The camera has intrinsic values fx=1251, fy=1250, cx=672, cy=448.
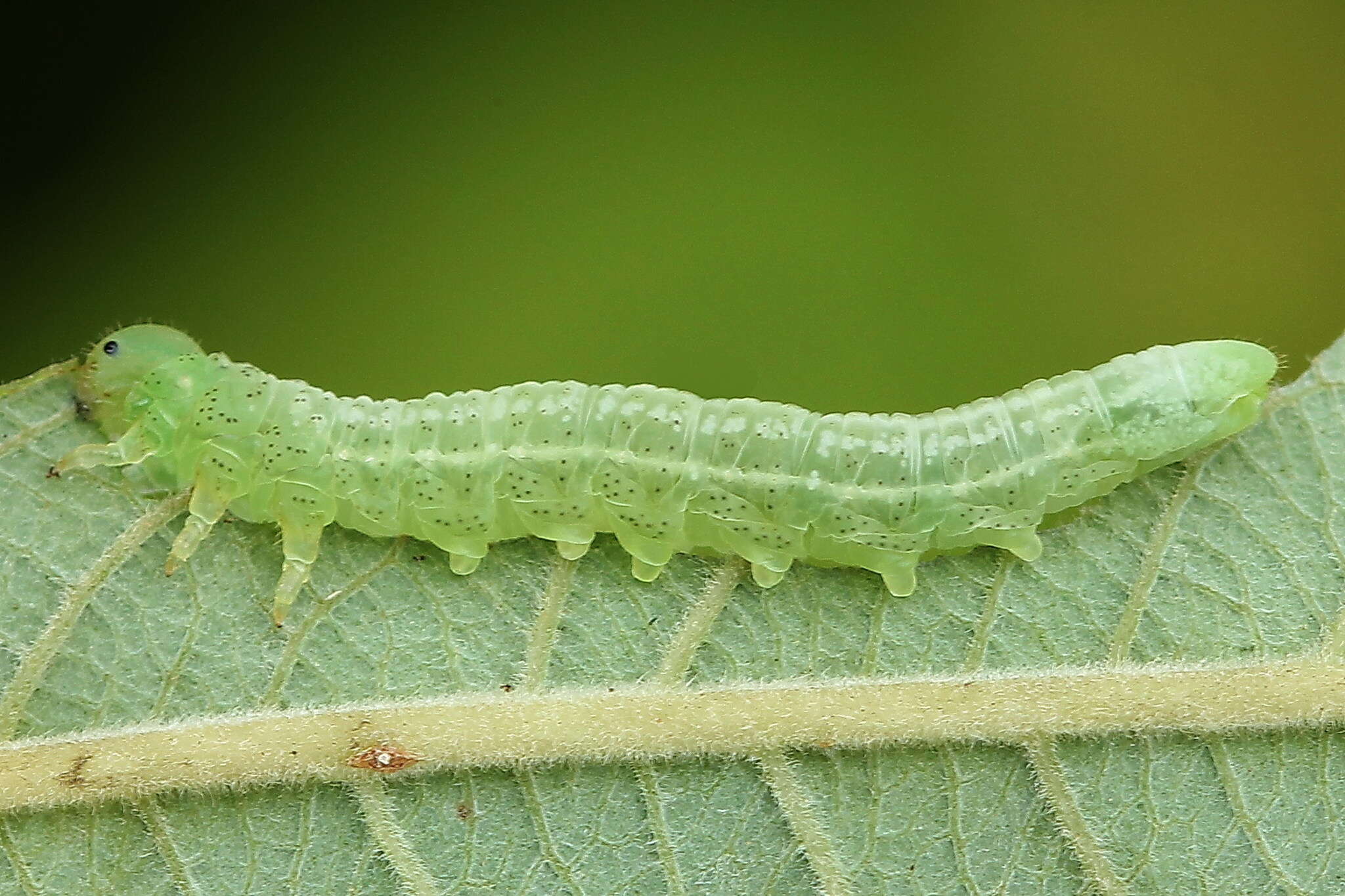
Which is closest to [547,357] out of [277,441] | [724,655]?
[277,441]

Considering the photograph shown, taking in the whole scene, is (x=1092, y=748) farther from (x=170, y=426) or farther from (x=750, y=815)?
(x=170, y=426)

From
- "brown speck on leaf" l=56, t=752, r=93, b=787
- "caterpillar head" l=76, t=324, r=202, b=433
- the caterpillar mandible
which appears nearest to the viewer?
"brown speck on leaf" l=56, t=752, r=93, b=787

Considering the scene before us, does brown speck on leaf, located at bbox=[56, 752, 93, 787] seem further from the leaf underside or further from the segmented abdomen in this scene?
the segmented abdomen

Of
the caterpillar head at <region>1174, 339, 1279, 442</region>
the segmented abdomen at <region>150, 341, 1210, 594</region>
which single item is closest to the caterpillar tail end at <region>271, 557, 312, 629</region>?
the segmented abdomen at <region>150, 341, 1210, 594</region>

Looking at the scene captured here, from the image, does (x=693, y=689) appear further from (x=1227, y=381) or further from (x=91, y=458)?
(x=91, y=458)

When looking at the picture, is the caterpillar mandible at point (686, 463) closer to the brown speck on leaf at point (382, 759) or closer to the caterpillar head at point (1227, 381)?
the caterpillar head at point (1227, 381)
